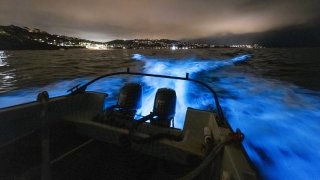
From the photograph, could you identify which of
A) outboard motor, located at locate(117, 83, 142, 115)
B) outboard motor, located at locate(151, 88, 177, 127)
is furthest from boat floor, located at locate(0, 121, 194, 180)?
outboard motor, located at locate(117, 83, 142, 115)

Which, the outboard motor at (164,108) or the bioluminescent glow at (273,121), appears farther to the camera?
the bioluminescent glow at (273,121)

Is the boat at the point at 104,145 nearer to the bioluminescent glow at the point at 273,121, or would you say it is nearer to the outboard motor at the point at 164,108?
the outboard motor at the point at 164,108

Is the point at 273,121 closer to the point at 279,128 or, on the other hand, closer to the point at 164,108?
the point at 279,128

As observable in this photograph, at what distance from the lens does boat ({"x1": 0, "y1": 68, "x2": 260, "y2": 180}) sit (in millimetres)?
3625

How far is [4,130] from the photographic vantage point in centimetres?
410

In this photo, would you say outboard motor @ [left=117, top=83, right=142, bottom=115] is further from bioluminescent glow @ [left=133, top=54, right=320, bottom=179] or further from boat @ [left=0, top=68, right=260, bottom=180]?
bioluminescent glow @ [left=133, top=54, right=320, bottom=179]

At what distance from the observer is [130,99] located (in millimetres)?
6113

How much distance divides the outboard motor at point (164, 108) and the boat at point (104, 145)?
3 centimetres

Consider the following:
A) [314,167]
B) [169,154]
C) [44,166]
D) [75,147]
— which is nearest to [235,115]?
[314,167]

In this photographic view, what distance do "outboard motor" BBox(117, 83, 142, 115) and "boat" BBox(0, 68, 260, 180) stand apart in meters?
0.58

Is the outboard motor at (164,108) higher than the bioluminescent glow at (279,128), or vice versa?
the outboard motor at (164,108)

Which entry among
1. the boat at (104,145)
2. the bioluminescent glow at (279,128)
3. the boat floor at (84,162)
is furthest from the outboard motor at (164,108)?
the bioluminescent glow at (279,128)

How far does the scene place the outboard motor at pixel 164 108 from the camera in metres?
5.58

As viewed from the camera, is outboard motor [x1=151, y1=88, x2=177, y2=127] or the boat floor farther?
outboard motor [x1=151, y1=88, x2=177, y2=127]
